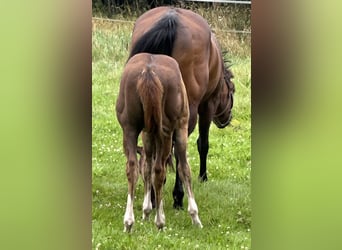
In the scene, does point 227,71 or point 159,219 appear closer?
point 159,219

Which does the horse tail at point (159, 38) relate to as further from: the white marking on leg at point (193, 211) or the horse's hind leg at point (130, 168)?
the white marking on leg at point (193, 211)

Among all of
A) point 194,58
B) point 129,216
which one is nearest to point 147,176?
point 129,216

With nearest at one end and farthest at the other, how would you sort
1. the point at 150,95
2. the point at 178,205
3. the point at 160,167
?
the point at 150,95, the point at 160,167, the point at 178,205

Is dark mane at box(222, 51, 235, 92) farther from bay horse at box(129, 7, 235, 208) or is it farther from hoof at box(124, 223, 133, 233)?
hoof at box(124, 223, 133, 233)

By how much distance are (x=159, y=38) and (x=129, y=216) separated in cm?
86

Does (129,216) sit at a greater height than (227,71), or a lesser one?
lesser

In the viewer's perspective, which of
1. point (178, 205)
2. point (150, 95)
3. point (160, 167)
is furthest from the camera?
point (178, 205)

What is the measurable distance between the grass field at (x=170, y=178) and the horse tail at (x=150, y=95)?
166mm

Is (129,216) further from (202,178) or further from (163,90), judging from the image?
(163,90)

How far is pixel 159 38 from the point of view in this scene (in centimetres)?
286

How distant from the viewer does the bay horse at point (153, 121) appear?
278cm
